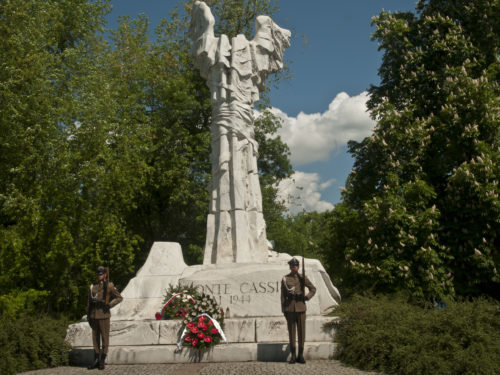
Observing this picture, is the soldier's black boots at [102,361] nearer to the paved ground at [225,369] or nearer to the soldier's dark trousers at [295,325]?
the paved ground at [225,369]

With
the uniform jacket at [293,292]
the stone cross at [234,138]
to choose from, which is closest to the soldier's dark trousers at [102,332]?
the uniform jacket at [293,292]

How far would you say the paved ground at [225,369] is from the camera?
6977mm

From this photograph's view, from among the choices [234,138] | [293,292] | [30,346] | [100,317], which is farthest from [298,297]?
[234,138]

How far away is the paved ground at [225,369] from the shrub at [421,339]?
384mm

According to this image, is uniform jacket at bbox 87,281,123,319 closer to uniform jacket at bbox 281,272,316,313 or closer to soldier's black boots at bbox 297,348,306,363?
uniform jacket at bbox 281,272,316,313

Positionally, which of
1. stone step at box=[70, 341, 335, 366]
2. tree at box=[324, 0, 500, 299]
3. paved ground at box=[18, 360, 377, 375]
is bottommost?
paved ground at box=[18, 360, 377, 375]

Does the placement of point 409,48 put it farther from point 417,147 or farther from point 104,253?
point 104,253

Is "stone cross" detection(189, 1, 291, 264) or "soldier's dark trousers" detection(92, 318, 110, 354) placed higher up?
"stone cross" detection(189, 1, 291, 264)

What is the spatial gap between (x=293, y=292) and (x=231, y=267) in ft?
10.3

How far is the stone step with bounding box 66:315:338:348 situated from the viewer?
8734mm

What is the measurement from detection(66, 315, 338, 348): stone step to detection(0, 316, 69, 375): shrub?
434 mm

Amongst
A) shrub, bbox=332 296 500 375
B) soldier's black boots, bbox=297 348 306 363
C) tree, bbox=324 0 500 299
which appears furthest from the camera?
tree, bbox=324 0 500 299

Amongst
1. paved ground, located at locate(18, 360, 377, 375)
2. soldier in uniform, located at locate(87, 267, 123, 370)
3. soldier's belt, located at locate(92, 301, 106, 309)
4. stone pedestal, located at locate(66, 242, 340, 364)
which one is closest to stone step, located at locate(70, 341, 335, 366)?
stone pedestal, located at locate(66, 242, 340, 364)

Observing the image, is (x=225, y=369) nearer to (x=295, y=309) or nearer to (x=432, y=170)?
(x=295, y=309)
